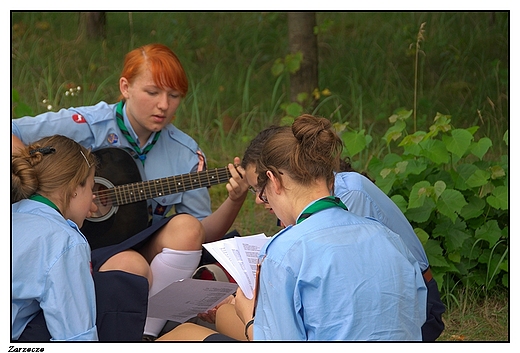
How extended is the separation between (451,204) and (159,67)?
1.55 metres

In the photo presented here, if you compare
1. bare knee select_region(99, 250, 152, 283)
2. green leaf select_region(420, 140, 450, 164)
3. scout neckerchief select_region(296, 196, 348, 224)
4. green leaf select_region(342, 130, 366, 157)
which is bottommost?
bare knee select_region(99, 250, 152, 283)

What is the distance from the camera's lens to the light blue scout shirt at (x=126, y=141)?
356 centimetres

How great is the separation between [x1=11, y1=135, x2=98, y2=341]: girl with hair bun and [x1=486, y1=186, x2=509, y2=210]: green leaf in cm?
216

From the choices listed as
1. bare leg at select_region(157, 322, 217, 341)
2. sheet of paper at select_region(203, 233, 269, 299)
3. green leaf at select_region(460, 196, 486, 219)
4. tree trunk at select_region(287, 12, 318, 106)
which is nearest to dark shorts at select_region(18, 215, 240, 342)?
bare leg at select_region(157, 322, 217, 341)

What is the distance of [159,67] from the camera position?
11.6 feet

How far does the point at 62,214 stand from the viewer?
245cm

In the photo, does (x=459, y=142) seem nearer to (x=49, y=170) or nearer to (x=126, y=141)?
(x=126, y=141)

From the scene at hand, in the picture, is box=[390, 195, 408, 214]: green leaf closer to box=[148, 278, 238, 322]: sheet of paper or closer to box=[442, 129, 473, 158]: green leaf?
box=[442, 129, 473, 158]: green leaf

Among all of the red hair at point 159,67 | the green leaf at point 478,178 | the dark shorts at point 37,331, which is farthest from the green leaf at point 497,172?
the dark shorts at point 37,331

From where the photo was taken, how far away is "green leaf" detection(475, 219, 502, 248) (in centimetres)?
374

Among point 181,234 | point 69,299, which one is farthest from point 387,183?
point 69,299

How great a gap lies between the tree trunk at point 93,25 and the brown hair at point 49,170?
5251mm

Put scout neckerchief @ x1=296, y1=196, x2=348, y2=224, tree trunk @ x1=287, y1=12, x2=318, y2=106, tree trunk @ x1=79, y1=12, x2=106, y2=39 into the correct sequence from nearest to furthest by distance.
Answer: scout neckerchief @ x1=296, y1=196, x2=348, y2=224, tree trunk @ x1=287, y1=12, x2=318, y2=106, tree trunk @ x1=79, y1=12, x2=106, y2=39

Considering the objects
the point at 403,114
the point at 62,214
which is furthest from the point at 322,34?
the point at 62,214
